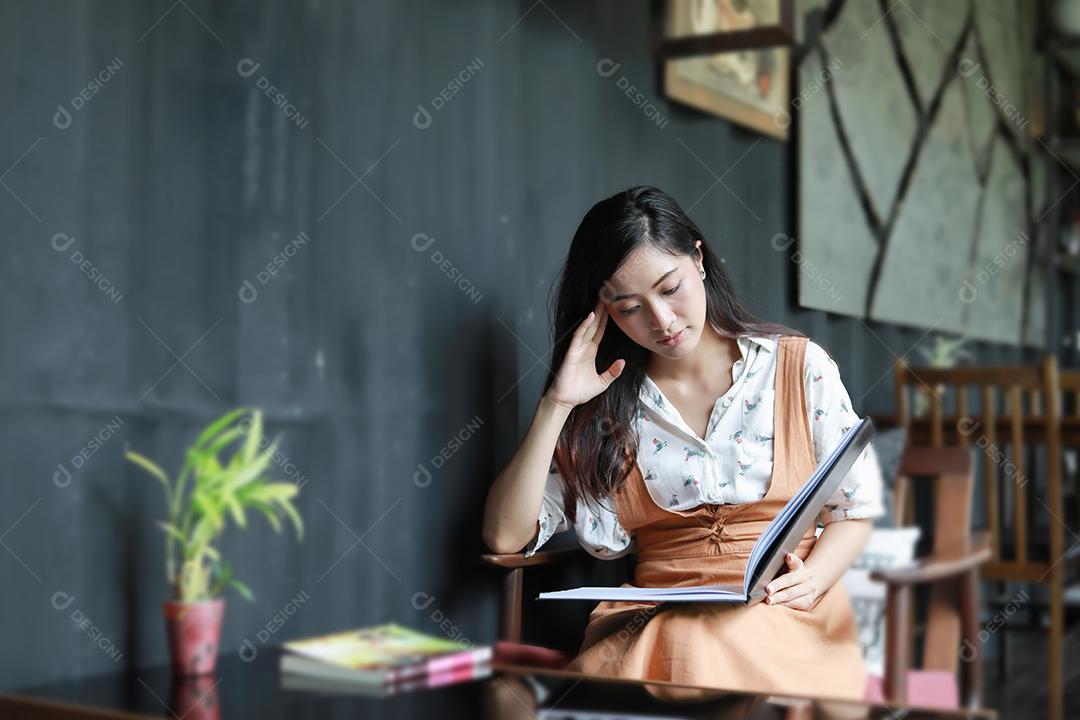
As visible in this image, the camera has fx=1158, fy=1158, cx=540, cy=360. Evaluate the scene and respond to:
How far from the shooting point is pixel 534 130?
7.27ft

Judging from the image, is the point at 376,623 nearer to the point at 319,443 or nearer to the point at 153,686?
the point at 319,443

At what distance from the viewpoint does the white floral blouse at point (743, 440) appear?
178 centimetres

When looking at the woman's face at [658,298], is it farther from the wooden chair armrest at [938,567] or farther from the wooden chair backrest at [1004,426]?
the wooden chair backrest at [1004,426]

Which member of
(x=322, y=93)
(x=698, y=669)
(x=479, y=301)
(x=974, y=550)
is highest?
(x=322, y=93)

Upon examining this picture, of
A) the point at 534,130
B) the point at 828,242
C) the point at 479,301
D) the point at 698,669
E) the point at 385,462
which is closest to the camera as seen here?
the point at 698,669

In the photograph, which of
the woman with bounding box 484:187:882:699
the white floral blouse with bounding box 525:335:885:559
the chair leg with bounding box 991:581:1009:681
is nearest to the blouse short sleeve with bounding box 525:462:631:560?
the woman with bounding box 484:187:882:699

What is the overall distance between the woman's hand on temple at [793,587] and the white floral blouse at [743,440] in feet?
0.46

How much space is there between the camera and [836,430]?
1.78 m

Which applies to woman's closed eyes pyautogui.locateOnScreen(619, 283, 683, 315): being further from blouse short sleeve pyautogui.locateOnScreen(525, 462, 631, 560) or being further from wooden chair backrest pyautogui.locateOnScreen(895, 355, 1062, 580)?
wooden chair backrest pyautogui.locateOnScreen(895, 355, 1062, 580)

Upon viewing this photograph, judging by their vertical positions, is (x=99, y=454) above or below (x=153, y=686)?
above

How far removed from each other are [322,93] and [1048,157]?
5097 mm

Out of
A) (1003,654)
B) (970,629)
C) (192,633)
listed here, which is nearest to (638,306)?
(192,633)

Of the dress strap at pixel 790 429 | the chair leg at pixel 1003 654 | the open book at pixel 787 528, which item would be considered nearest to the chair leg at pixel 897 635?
the dress strap at pixel 790 429

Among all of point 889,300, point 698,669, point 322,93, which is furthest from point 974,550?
point 889,300
